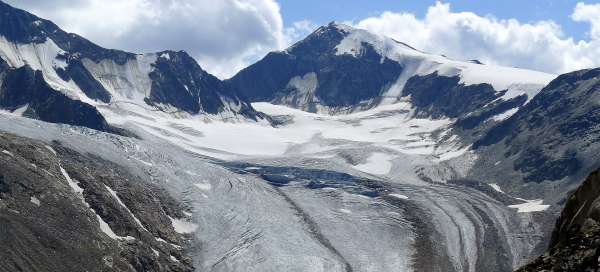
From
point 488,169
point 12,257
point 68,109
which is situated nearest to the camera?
point 12,257

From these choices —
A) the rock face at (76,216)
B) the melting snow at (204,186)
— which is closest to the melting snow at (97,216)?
the rock face at (76,216)

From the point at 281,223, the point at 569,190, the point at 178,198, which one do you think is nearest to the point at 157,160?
the point at 178,198

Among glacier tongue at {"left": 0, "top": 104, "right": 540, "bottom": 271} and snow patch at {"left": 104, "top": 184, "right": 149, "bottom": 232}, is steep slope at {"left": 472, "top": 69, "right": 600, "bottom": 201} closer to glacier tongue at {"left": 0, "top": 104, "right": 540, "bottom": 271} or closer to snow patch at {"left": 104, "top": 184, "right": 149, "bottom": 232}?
glacier tongue at {"left": 0, "top": 104, "right": 540, "bottom": 271}

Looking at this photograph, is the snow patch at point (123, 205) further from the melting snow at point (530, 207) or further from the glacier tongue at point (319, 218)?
the melting snow at point (530, 207)

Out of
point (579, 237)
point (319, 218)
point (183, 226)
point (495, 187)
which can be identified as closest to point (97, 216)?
point (183, 226)

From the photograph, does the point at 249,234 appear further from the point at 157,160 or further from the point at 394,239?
the point at 157,160

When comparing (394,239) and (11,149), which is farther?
(394,239)
